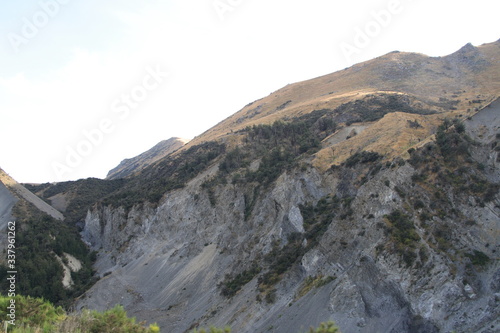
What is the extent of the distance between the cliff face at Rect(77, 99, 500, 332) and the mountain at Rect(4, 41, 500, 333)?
13cm

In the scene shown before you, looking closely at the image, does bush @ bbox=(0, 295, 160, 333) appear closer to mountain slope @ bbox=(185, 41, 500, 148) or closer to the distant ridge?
the distant ridge

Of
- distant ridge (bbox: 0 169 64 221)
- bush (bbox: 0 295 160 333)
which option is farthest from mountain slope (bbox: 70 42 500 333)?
bush (bbox: 0 295 160 333)

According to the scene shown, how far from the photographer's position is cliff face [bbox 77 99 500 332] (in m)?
25.6

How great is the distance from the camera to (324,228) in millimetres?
37188

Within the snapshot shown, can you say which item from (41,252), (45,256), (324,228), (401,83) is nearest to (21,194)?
(41,252)

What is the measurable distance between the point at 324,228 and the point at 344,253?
5663 millimetres

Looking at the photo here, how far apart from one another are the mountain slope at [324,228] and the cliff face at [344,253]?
14cm

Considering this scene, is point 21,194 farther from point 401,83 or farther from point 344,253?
point 401,83

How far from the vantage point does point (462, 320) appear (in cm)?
2320

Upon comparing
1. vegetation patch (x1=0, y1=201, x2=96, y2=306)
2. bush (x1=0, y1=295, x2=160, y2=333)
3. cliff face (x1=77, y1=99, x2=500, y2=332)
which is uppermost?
vegetation patch (x1=0, y1=201, x2=96, y2=306)

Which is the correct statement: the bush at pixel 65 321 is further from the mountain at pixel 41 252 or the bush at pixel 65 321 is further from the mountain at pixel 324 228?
the mountain at pixel 41 252

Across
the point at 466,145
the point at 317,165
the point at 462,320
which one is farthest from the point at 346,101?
the point at 462,320

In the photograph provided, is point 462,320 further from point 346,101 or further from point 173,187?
point 346,101

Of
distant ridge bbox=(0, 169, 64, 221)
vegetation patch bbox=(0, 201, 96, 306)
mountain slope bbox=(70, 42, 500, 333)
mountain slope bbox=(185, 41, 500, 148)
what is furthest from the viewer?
mountain slope bbox=(185, 41, 500, 148)
